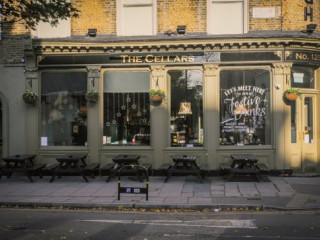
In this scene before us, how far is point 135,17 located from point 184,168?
566cm

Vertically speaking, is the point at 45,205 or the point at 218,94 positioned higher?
the point at 218,94

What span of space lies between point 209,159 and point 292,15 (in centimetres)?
570

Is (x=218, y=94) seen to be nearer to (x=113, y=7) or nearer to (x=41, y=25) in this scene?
(x=113, y=7)

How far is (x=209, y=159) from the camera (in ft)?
46.2

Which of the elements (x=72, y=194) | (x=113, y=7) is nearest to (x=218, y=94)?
(x=113, y=7)

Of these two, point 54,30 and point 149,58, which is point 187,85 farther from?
point 54,30

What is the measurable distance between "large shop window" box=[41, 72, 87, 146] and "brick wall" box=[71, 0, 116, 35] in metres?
1.66

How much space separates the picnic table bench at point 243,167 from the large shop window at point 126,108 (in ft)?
10.2

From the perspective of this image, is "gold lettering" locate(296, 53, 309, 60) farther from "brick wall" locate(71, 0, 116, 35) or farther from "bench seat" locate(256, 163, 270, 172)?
"brick wall" locate(71, 0, 116, 35)

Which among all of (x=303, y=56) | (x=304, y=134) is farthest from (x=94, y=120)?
(x=303, y=56)

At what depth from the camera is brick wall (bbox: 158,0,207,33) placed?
46.3 feet

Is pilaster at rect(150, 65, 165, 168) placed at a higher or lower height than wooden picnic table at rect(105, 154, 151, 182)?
higher

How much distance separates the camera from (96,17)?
14.5 m

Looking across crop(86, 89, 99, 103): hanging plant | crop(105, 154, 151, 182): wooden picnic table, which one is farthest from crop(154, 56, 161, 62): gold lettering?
crop(105, 154, 151, 182): wooden picnic table
